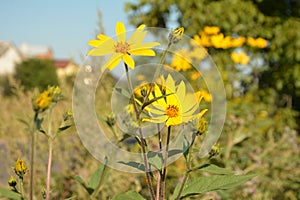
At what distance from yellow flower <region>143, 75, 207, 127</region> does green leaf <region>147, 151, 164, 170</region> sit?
0.06 metres

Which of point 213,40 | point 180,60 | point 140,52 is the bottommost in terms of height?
point 140,52

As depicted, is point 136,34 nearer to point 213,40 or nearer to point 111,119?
point 111,119

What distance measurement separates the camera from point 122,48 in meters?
0.69

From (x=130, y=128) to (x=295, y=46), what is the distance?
4278 mm

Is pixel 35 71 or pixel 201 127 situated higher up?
pixel 35 71

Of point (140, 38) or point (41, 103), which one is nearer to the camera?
point (41, 103)

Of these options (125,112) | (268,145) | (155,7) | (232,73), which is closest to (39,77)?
(155,7)

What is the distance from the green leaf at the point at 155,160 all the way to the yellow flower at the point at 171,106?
6cm

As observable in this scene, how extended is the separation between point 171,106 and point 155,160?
0.09m

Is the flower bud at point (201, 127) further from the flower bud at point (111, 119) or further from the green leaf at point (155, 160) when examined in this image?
the flower bud at point (111, 119)

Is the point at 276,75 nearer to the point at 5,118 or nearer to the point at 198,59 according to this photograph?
the point at 198,59

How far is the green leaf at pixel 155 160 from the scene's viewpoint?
71 centimetres

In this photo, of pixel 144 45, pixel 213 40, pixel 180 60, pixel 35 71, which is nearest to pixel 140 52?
pixel 144 45

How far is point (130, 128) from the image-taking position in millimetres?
728
